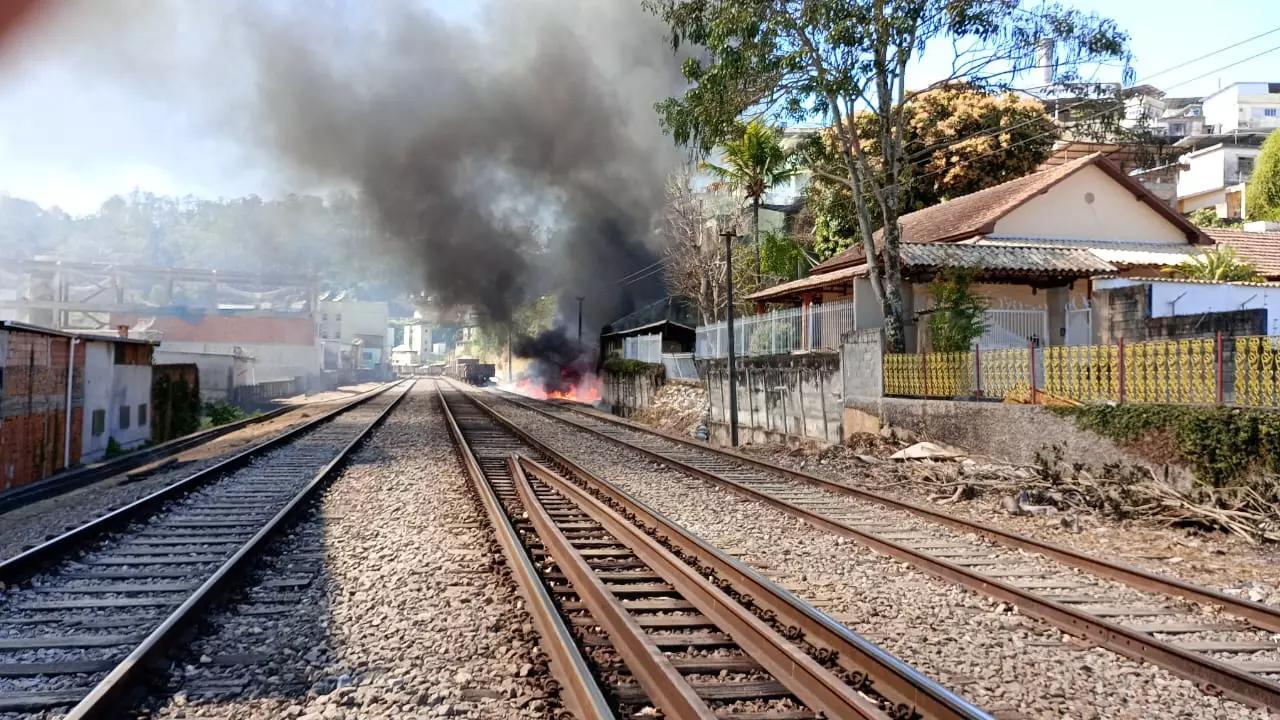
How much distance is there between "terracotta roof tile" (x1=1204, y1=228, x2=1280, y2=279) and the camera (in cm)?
2055

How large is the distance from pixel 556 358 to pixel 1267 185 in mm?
31024

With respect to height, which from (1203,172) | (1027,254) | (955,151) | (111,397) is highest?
(1203,172)

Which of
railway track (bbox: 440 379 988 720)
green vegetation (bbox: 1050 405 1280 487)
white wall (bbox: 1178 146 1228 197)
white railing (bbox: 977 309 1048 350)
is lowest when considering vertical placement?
railway track (bbox: 440 379 988 720)

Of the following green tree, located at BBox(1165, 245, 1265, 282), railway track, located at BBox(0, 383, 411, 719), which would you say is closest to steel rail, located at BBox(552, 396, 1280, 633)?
railway track, located at BBox(0, 383, 411, 719)

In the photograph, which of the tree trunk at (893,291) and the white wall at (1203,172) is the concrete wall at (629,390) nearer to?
the tree trunk at (893,291)

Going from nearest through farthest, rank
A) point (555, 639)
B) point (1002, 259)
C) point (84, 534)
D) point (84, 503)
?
point (555, 639) < point (84, 534) < point (84, 503) < point (1002, 259)

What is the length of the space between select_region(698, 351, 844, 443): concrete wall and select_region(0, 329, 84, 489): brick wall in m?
13.6

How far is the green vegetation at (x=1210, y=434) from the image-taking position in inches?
323

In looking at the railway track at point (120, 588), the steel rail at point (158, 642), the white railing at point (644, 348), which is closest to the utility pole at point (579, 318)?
the white railing at point (644, 348)

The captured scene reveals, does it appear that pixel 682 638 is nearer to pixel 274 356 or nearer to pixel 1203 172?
pixel 1203 172

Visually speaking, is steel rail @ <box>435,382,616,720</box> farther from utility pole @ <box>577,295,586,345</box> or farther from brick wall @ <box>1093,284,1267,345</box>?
utility pole @ <box>577,295,586,345</box>

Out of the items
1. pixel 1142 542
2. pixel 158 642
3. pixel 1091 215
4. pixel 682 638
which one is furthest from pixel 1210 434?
pixel 1091 215

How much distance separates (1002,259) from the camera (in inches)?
717

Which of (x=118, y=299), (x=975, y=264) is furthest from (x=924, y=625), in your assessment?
(x=118, y=299)
